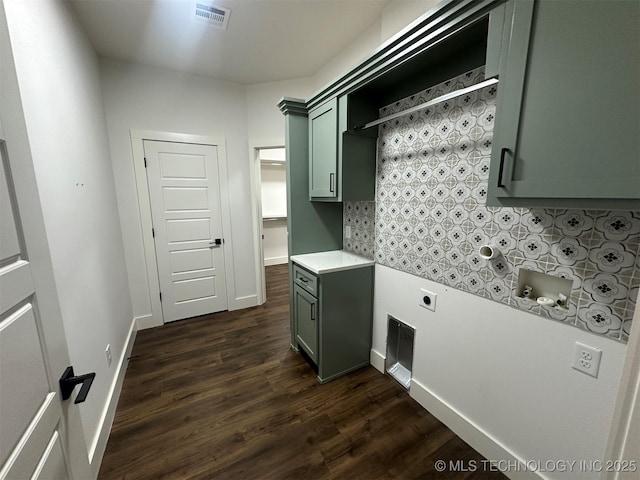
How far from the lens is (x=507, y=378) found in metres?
1.34

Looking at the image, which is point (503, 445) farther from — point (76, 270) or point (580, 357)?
point (76, 270)

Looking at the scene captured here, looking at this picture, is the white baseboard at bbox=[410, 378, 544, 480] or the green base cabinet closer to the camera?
the white baseboard at bbox=[410, 378, 544, 480]

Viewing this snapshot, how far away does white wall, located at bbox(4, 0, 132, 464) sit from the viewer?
1151mm

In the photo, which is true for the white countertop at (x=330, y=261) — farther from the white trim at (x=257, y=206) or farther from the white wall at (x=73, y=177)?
the white wall at (x=73, y=177)

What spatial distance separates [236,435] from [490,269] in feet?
5.98

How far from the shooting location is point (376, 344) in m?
2.21

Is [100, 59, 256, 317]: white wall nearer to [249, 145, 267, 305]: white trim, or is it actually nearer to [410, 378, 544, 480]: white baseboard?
[249, 145, 267, 305]: white trim

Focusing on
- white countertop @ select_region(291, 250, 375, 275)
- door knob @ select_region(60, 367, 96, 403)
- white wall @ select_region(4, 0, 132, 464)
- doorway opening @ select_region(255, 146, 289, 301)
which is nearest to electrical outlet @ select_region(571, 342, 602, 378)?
white countertop @ select_region(291, 250, 375, 275)

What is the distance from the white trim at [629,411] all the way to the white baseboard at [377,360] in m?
1.66

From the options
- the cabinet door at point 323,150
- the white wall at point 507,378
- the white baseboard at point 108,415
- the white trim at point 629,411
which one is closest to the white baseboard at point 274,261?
the white baseboard at point 108,415

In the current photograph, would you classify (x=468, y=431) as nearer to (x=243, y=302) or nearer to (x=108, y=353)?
(x=108, y=353)

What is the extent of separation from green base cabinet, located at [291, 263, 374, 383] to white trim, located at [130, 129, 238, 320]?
1377mm

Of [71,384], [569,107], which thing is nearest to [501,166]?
[569,107]

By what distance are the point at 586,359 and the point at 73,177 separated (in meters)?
2.76
